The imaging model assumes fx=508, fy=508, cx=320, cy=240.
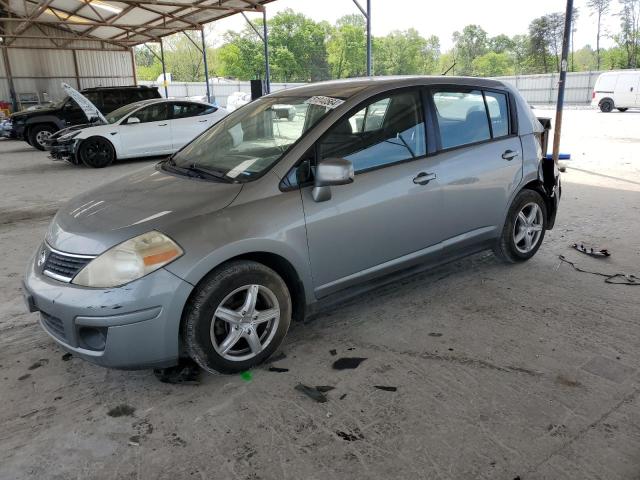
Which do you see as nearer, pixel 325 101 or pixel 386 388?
pixel 386 388

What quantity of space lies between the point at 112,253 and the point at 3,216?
215 inches

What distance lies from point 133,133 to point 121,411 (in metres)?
9.80

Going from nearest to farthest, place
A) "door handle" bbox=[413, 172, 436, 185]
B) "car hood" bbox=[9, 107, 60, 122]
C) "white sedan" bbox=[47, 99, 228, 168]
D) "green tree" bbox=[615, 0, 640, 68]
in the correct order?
"door handle" bbox=[413, 172, 436, 185] → "white sedan" bbox=[47, 99, 228, 168] → "car hood" bbox=[9, 107, 60, 122] → "green tree" bbox=[615, 0, 640, 68]

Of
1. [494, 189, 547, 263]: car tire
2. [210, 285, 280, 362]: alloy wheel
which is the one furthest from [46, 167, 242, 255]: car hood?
[494, 189, 547, 263]: car tire

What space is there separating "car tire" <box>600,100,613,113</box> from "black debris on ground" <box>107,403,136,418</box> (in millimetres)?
27740

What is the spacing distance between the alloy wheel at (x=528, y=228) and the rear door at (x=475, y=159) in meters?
0.32

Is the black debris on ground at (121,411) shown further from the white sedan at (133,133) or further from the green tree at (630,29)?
the green tree at (630,29)

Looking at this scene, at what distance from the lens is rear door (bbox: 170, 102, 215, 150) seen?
1188 centimetres

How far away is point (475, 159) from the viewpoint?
3.86m

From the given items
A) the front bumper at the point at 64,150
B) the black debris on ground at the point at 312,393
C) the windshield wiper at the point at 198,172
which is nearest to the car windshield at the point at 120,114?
the front bumper at the point at 64,150

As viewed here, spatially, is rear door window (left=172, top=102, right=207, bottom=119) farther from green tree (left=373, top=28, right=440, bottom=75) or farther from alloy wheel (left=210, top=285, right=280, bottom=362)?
green tree (left=373, top=28, right=440, bottom=75)

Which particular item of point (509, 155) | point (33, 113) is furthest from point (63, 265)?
point (33, 113)

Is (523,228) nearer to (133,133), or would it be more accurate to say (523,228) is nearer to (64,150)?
(133,133)

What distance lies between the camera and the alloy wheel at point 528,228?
4406 mm
